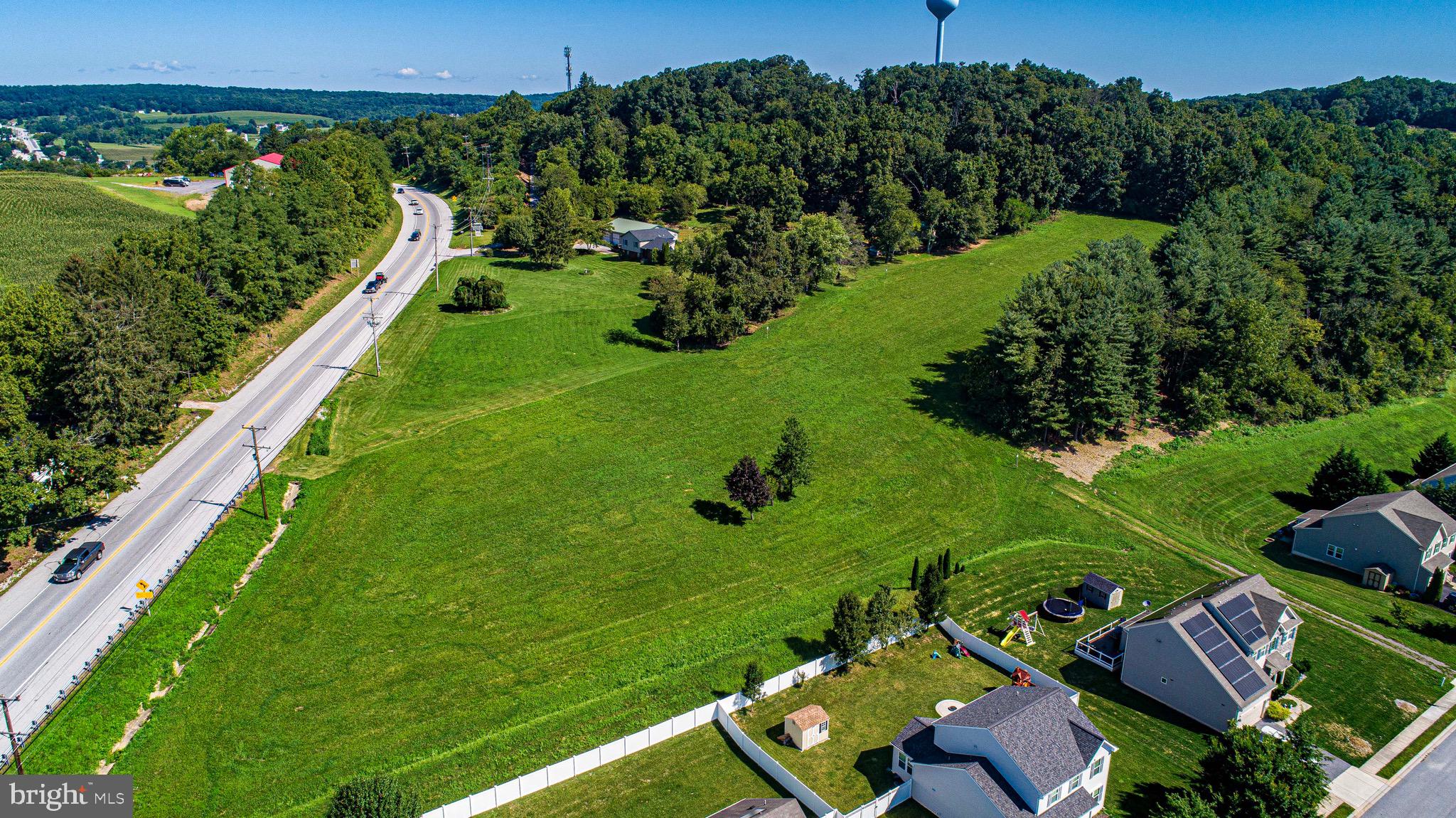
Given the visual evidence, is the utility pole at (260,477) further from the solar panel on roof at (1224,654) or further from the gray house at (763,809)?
the solar panel on roof at (1224,654)

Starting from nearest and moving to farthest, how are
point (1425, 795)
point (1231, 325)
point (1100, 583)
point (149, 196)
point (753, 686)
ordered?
point (1425, 795), point (753, 686), point (1100, 583), point (1231, 325), point (149, 196)

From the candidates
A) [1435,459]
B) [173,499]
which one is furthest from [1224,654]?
[173,499]

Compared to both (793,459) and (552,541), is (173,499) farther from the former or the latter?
(793,459)

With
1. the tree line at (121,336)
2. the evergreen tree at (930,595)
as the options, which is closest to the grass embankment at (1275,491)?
the evergreen tree at (930,595)

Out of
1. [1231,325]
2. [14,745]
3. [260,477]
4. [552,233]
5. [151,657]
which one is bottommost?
[151,657]

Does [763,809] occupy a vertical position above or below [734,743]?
above

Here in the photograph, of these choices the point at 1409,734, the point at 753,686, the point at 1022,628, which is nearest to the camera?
the point at 1409,734

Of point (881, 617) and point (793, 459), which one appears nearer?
point (881, 617)
